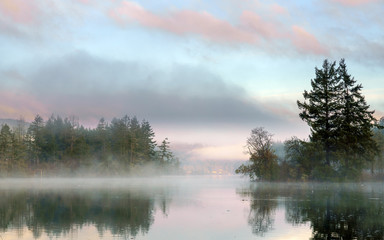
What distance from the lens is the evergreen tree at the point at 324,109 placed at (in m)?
71.8

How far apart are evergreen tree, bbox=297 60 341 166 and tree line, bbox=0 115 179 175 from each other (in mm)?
86773

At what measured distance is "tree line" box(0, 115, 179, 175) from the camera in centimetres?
13675

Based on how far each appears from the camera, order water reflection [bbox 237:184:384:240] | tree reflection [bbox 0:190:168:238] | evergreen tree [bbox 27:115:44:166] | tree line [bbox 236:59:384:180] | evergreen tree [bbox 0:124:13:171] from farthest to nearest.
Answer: evergreen tree [bbox 27:115:44:166]
evergreen tree [bbox 0:124:13:171]
tree line [bbox 236:59:384:180]
tree reflection [bbox 0:190:168:238]
water reflection [bbox 237:184:384:240]

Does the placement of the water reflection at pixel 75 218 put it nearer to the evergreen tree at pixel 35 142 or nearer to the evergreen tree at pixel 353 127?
the evergreen tree at pixel 353 127

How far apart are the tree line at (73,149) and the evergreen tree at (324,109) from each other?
86773 mm

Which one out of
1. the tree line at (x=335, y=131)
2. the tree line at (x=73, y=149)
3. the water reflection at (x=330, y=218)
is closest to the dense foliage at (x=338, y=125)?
the tree line at (x=335, y=131)

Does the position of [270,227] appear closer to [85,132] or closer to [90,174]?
[90,174]

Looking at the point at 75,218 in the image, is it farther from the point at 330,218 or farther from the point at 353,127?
the point at 353,127

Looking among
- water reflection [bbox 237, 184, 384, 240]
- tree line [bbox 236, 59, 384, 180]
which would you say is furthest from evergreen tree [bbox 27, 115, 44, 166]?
water reflection [bbox 237, 184, 384, 240]

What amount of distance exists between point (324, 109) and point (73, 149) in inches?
3894

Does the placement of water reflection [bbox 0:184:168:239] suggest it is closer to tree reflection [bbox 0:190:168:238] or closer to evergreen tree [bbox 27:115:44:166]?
tree reflection [bbox 0:190:168:238]

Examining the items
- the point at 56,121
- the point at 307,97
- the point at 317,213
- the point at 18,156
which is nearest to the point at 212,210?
the point at 317,213

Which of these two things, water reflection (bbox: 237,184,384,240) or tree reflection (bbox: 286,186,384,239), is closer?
tree reflection (bbox: 286,186,384,239)

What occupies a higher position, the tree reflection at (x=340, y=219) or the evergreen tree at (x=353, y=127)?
the evergreen tree at (x=353, y=127)
